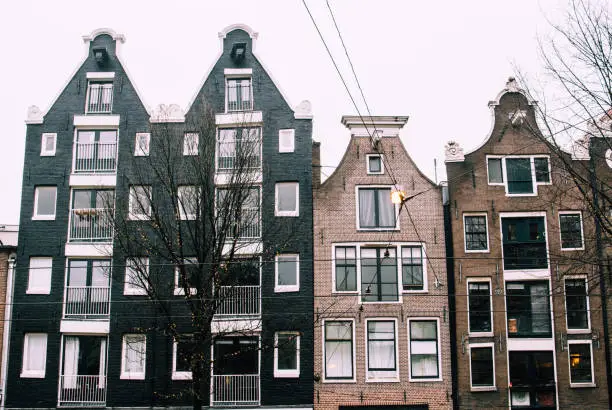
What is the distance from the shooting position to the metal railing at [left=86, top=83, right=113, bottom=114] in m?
32.7

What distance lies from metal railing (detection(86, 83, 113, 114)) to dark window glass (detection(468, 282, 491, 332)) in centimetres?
1801

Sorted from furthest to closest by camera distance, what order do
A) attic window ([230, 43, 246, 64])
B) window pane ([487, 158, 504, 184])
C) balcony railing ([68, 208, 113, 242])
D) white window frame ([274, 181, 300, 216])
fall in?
attic window ([230, 43, 246, 64]) → window pane ([487, 158, 504, 184]) → balcony railing ([68, 208, 113, 242]) → white window frame ([274, 181, 300, 216])

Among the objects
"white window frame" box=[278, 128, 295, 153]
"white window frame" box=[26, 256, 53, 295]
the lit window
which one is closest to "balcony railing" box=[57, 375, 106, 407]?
the lit window

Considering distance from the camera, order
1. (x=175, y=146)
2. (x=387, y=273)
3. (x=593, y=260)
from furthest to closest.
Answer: (x=387, y=273)
(x=175, y=146)
(x=593, y=260)

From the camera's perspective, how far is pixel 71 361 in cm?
3006

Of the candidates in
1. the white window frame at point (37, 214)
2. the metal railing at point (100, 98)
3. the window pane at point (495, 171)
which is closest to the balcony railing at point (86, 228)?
the white window frame at point (37, 214)

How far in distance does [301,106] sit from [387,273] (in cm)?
833

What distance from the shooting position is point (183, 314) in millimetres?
29922

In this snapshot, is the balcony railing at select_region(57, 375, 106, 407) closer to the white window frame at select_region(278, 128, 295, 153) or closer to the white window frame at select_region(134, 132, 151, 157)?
the white window frame at select_region(134, 132, 151, 157)

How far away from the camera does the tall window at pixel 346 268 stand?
30.3 m

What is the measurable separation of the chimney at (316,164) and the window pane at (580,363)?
12661mm

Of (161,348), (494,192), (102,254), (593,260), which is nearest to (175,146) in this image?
(102,254)

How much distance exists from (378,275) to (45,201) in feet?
49.4

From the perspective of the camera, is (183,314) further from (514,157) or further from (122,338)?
(514,157)
